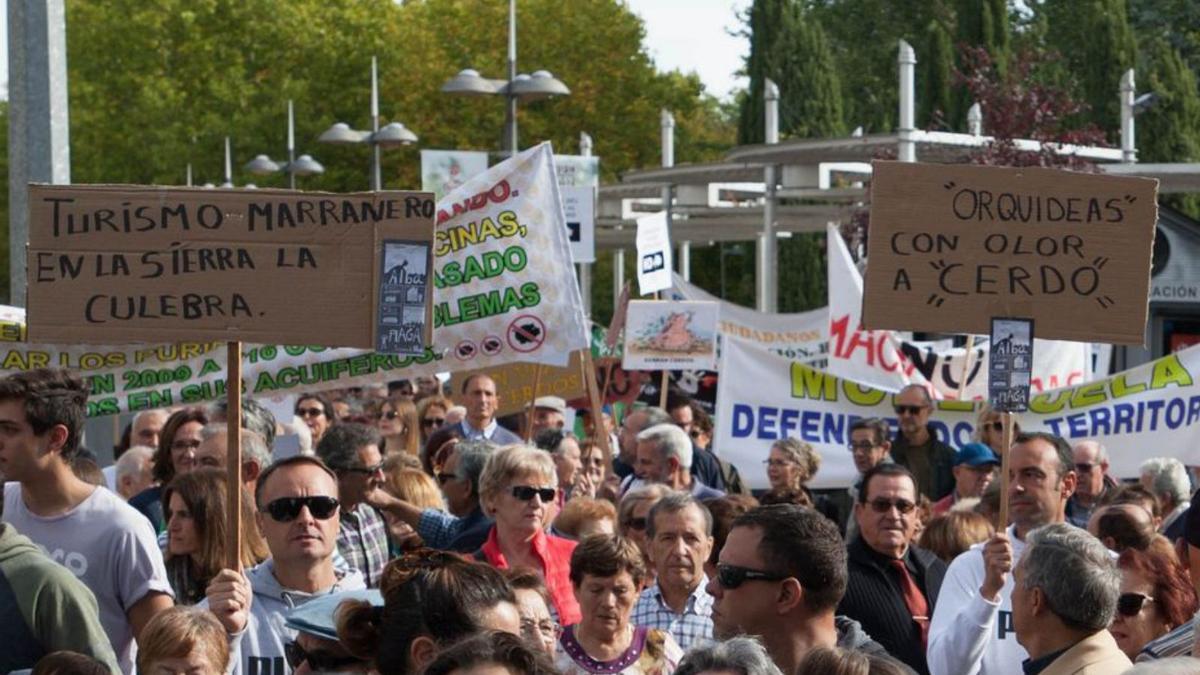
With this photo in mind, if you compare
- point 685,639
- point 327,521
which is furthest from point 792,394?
point 327,521

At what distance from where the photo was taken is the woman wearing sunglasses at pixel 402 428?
14.2m

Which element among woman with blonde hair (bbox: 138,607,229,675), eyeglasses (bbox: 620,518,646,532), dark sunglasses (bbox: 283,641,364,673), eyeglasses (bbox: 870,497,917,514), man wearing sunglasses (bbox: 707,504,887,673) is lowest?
eyeglasses (bbox: 620,518,646,532)

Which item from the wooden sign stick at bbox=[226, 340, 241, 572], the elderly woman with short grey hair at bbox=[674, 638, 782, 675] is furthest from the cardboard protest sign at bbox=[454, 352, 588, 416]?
the elderly woman with short grey hair at bbox=[674, 638, 782, 675]

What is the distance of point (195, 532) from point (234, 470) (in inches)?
28.3

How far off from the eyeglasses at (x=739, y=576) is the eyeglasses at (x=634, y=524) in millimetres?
3260

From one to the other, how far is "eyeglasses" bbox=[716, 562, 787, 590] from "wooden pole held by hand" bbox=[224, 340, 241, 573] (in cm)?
144

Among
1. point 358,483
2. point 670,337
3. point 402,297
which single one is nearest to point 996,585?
point 402,297

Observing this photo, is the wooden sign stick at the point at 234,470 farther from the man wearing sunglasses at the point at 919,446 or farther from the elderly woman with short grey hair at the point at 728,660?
the man wearing sunglasses at the point at 919,446

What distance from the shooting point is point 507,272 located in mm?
10938

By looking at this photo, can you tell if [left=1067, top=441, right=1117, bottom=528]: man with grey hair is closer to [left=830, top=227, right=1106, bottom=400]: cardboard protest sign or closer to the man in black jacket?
the man in black jacket

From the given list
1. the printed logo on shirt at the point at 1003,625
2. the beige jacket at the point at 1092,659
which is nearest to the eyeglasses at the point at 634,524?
the printed logo on shirt at the point at 1003,625

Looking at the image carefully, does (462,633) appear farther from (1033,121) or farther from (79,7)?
(79,7)

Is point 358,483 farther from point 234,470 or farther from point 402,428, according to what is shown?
point 402,428

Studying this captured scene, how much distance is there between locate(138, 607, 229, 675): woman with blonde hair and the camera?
215 inches
